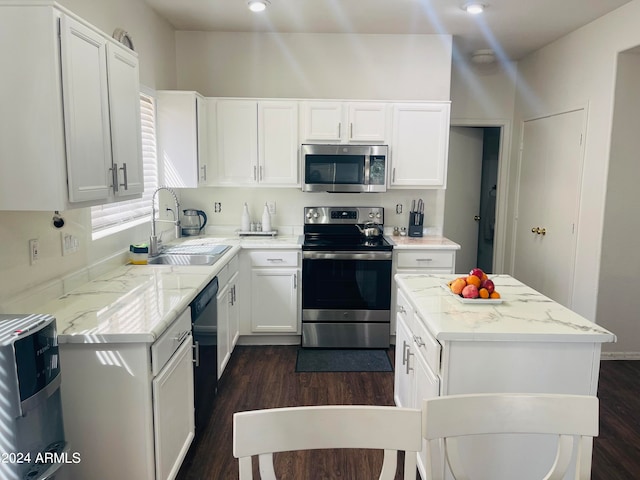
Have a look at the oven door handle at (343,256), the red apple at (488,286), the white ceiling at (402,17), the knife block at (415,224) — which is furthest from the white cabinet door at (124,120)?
the knife block at (415,224)

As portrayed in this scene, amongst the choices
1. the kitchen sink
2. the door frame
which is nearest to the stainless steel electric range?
the kitchen sink

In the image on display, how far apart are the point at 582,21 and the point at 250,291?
3445 millimetres

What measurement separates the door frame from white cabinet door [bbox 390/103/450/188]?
3.59 ft

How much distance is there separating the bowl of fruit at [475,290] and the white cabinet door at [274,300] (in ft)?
5.92

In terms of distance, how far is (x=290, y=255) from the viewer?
3781 mm

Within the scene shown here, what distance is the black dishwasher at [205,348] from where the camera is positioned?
238 cm

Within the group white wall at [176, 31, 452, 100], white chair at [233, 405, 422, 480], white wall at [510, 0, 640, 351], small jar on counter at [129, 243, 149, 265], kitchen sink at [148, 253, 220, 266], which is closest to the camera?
white chair at [233, 405, 422, 480]

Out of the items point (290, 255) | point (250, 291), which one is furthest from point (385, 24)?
point (250, 291)

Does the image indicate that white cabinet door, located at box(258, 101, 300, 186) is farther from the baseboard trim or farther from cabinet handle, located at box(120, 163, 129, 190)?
the baseboard trim

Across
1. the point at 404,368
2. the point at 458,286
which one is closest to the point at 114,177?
the point at 458,286

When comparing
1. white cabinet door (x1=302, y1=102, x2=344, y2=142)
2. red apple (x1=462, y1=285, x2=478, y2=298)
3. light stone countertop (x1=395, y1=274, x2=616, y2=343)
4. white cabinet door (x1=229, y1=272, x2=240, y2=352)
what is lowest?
white cabinet door (x1=229, y1=272, x2=240, y2=352)

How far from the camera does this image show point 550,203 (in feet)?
14.0

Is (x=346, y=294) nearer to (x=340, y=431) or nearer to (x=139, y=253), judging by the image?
(x=139, y=253)

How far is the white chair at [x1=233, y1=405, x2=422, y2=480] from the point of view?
1133 mm
